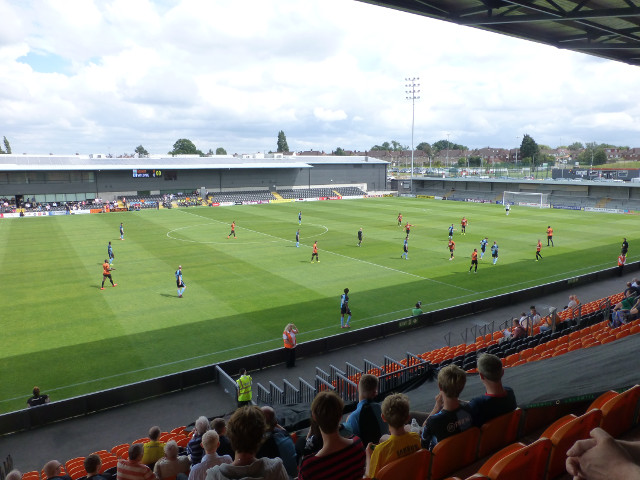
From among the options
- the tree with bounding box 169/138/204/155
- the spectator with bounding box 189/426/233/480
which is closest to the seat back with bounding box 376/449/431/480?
the spectator with bounding box 189/426/233/480

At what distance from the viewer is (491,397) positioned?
4.59m

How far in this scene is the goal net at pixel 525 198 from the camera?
2745 inches

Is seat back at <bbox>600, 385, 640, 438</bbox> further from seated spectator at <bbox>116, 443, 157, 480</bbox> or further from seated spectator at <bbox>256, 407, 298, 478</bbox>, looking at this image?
seated spectator at <bbox>116, 443, 157, 480</bbox>

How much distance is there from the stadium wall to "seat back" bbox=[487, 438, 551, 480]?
1011 centimetres

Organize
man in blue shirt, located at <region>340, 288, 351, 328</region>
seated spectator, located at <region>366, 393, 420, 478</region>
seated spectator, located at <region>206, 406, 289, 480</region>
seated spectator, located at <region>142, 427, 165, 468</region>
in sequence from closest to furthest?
seated spectator, located at <region>206, 406, 289, 480</region>
seated spectator, located at <region>366, 393, 420, 478</region>
seated spectator, located at <region>142, 427, 165, 468</region>
man in blue shirt, located at <region>340, 288, 351, 328</region>

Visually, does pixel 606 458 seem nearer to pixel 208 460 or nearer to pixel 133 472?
pixel 208 460

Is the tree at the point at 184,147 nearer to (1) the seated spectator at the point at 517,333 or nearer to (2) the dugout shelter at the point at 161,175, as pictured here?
(2) the dugout shelter at the point at 161,175

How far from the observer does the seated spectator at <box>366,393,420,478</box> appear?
380cm

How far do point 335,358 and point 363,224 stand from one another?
106 feet

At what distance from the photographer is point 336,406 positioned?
11.3 ft

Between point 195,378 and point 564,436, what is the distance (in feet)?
36.8

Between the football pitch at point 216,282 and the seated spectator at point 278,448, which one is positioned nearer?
the seated spectator at point 278,448

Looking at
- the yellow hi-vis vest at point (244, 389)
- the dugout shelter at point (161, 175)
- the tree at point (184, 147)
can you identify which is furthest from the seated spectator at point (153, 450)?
the tree at point (184, 147)

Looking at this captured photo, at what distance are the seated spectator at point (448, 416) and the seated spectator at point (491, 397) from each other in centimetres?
14
